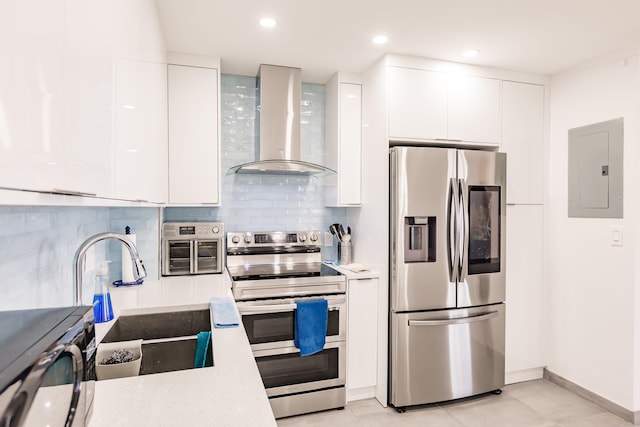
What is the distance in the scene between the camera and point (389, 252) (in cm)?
254

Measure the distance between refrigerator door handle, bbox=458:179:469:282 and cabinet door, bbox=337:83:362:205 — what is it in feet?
2.53

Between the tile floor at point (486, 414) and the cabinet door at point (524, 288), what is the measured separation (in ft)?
1.03

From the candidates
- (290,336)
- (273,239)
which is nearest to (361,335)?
(290,336)

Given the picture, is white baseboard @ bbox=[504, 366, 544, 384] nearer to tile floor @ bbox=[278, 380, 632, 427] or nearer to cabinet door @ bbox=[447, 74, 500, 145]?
tile floor @ bbox=[278, 380, 632, 427]

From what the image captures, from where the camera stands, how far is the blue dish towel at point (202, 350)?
1.50m

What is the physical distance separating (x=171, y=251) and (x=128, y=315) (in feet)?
3.06

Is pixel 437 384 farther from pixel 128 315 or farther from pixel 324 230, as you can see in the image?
pixel 128 315

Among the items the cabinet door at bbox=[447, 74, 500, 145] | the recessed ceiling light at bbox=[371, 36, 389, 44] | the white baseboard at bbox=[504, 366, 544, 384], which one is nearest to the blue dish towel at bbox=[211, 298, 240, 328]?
the recessed ceiling light at bbox=[371, 36, 389, 44]

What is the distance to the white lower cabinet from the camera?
2.60 m

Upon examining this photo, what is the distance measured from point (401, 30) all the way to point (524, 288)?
7.17 ft

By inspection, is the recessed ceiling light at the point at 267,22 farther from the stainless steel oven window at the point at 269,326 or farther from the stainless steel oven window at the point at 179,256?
the stainless steel oven window at the point at 269,326

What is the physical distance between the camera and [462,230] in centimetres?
261

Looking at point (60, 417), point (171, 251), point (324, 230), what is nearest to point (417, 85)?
point (324, 230)

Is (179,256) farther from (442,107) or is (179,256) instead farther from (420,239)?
(442,107)
